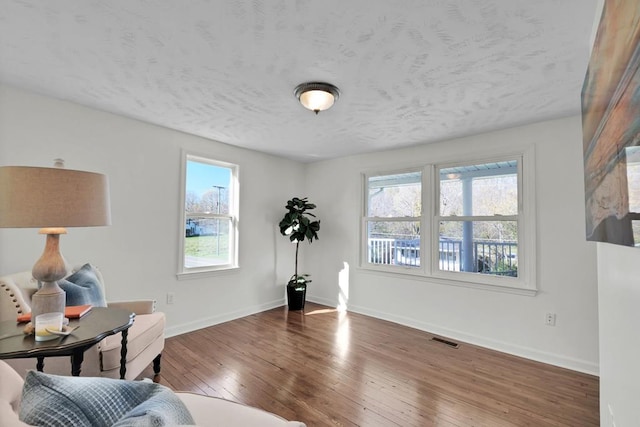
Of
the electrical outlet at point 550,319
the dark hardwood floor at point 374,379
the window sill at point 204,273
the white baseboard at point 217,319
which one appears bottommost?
the dark hardwood floor at point 374,379

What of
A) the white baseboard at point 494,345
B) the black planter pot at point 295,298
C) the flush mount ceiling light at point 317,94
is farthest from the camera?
the black planter pot at point 295,298

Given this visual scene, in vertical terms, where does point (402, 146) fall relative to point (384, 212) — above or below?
above

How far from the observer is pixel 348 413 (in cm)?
201

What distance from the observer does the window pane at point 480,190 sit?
10.5 ft

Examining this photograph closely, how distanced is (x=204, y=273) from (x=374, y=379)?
238 cm

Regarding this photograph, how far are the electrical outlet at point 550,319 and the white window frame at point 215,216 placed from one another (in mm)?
3621

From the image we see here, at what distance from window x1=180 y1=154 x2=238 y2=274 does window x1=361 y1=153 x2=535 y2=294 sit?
197cm

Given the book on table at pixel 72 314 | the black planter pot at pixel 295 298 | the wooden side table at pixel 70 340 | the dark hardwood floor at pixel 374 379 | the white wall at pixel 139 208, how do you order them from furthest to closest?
1. the black planter pot at pixel 295 298
2. the white wall at pixel 139 208
3. the dark hardwood floor at pixel 374 379
4. the book on table at pixel 72 314
5. the wooden side table at pixel 70 340

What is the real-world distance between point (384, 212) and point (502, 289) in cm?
174

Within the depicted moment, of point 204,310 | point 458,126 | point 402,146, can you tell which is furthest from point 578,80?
point 204,310

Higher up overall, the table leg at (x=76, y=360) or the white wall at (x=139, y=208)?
the white wall at (x=139, y=208)

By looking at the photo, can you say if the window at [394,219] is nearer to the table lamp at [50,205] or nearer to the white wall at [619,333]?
the white wall at [619,333]

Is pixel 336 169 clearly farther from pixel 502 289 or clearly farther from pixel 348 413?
pixel 348 413

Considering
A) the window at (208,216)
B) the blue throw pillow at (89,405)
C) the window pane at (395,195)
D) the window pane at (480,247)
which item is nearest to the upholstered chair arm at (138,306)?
the window at (208,216)
